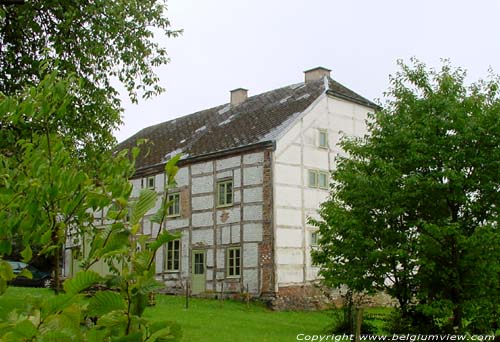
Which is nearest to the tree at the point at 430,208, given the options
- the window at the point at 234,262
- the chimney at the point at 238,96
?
the window at the point at 234,262

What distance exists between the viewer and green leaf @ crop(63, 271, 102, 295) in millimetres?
1348

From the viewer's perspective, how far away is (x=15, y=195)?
2021mm

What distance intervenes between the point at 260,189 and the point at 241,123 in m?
4.75

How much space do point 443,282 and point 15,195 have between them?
13241 millimetres

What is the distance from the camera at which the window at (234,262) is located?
25.4 metres

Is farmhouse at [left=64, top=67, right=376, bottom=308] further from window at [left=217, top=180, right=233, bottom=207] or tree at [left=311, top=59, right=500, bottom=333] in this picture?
tree at [left=311, top=59, right=500, bottom=333]

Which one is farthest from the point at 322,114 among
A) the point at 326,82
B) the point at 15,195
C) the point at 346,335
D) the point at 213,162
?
the point at 15,195

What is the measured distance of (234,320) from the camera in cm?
1956

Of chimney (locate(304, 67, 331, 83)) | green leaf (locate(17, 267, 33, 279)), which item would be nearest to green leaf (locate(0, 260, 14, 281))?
green leaf (locate(17, 267, 33, 279))

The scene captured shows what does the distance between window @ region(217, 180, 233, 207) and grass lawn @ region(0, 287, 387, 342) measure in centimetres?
411

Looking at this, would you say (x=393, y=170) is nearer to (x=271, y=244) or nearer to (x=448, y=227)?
(x=448, y=227)

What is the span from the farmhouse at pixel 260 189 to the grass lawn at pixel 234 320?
1137 millimetres

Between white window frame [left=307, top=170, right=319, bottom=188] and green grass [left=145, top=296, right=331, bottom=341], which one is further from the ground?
white window frame [left=307, top=170, right=319, bottom=188]

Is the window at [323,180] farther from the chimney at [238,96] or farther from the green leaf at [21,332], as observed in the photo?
the green leaf at [21,332]
